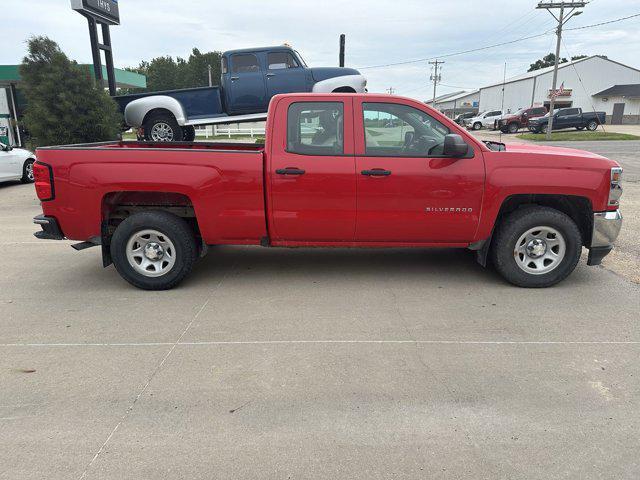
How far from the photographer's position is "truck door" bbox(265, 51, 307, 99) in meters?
11.5

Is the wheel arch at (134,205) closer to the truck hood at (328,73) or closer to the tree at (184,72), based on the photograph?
the truck hood at (328,73)

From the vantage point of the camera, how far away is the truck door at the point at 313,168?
4828 millimetres

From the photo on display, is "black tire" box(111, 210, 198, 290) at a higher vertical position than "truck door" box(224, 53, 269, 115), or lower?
lower

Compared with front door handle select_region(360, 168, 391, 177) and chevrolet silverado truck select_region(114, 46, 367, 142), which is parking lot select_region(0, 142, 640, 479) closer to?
front door handle select_region(360, 168, 391, 177)

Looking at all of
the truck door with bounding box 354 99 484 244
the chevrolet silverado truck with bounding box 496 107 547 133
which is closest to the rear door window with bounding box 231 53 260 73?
the truck door with bounding box 354 99 484 244

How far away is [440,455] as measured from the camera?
2609 millimetres

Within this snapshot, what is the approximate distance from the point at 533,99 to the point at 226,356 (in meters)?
66.9

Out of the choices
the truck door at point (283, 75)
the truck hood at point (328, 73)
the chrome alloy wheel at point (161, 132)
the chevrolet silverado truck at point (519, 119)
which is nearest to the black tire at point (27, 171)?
the chrome alloy wheel at point (161, 132)

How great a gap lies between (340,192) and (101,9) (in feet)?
46.6

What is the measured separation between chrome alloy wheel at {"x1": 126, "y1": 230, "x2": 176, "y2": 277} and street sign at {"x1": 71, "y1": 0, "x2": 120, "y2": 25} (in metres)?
12.5

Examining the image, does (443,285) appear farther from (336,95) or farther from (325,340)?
(336,95)

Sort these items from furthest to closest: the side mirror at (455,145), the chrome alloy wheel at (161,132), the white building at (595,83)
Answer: the white building at (595,83), the chrome alloy wheel at (161,132), the side mirror at (455,145)

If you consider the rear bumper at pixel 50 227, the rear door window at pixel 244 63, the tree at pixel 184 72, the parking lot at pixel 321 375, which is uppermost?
the tree at pixel 184 72

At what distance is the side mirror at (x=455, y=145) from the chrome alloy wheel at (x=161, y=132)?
8.59 metres
